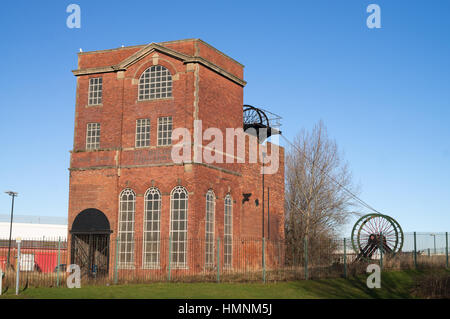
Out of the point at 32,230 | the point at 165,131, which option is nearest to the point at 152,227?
the point at 165,131

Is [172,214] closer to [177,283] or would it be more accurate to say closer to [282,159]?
[177,283]

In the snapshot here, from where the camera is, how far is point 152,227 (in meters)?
29.1

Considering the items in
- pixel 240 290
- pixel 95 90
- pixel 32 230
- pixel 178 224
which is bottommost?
pixel 240 290

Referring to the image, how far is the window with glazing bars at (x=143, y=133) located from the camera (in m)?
30.3

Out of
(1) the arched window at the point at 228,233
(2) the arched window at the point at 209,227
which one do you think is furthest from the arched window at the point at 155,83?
(1) the arched window at the point at 228,233

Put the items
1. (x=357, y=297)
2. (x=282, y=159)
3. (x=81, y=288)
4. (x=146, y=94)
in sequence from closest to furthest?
(x=357, y=297)
(x=81, y=288)
(x=146, y=94)
(x=282, y=159)

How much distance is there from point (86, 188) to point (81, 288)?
28.3ft

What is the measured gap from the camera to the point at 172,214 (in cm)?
2883

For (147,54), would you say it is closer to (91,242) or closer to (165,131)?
(165,131)

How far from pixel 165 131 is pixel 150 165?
6.73ft

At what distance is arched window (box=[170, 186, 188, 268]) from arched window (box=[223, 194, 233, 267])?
3.33 metres

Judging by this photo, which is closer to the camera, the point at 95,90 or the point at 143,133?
the point at 143,133

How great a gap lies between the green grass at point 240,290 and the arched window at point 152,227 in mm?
4605

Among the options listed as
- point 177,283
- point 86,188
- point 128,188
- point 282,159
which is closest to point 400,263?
point 282,159
